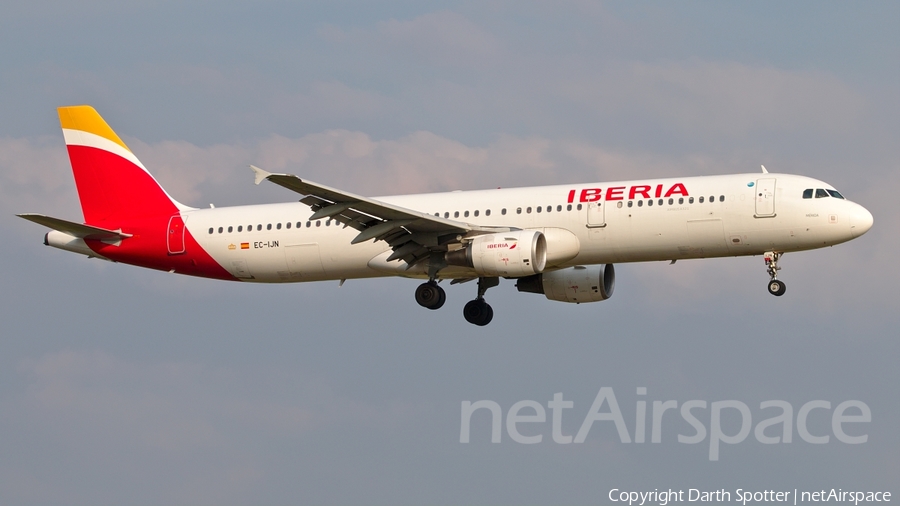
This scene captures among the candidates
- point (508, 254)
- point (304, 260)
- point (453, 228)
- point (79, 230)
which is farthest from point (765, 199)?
point (79, 230)

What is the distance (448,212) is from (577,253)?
187 inches

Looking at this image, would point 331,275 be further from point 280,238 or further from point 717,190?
point 717,190

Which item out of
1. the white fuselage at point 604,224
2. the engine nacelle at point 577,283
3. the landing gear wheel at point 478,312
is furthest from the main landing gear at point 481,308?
the white fuselage at point 604,224

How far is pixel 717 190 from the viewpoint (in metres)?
39.4

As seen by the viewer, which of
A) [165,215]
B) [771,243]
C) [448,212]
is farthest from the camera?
[165,215]

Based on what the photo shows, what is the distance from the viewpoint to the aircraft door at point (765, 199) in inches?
1531

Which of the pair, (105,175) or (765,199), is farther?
(105,175)

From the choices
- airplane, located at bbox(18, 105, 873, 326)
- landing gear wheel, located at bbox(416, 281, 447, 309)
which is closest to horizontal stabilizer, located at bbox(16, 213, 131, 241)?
airplane, located at bbox(18, 105, 873, 326)

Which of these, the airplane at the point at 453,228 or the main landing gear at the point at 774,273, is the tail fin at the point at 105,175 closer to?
the airplane at the point at 453,228

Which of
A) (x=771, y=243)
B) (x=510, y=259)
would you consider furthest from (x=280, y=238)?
(x=771, y=243)

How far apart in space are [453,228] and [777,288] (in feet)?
33.5

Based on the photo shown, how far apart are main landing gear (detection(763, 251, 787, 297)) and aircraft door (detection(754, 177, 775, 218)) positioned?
4.62 feet

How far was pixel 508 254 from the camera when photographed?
3975cm

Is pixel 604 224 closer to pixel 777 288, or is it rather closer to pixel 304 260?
pixel 777 288
